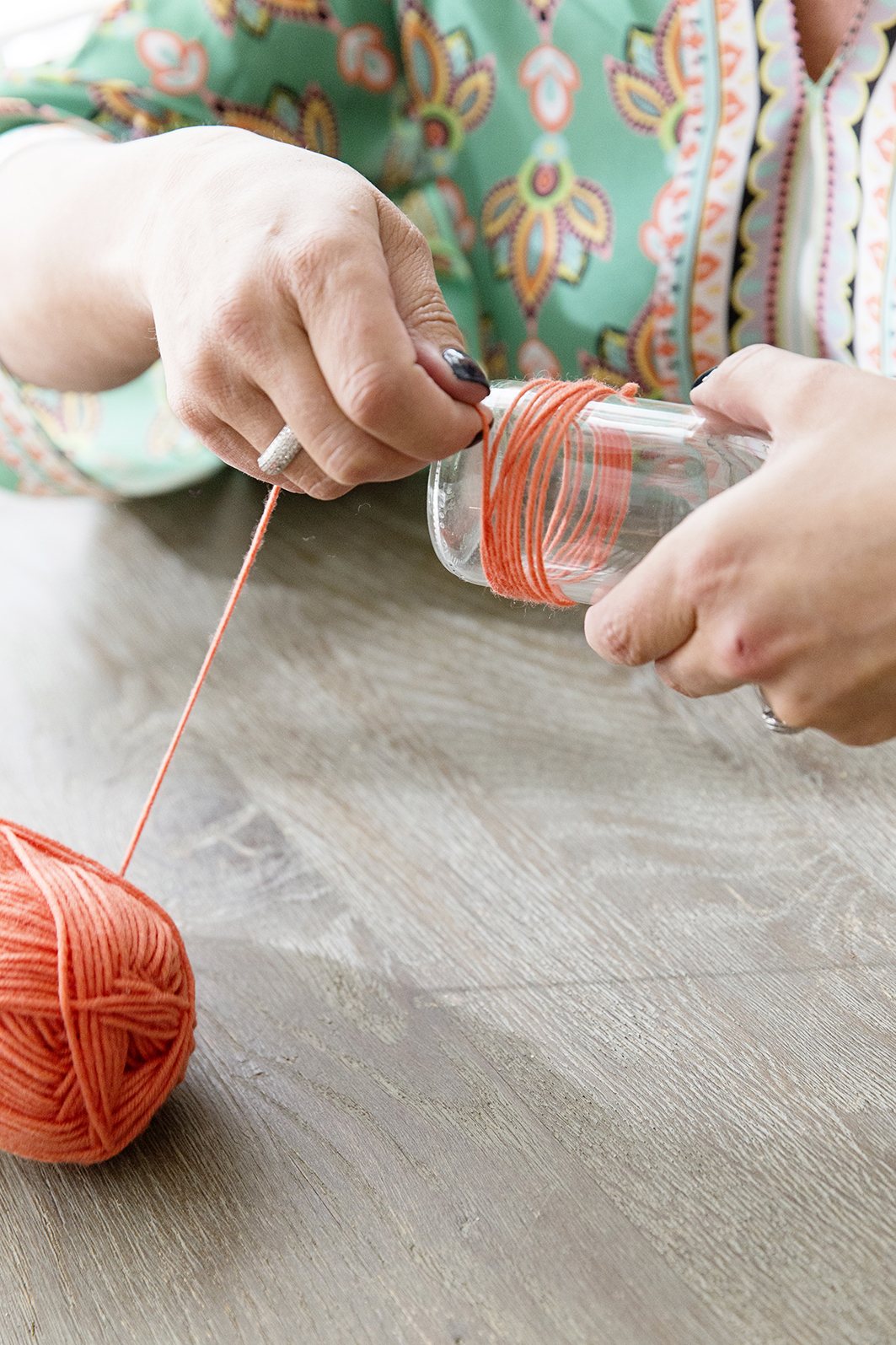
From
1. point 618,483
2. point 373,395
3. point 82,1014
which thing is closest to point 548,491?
point 618,483

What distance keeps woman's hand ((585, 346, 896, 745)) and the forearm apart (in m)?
0.23

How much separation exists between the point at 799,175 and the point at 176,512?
0.44 metres

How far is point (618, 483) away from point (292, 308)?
0.17 m

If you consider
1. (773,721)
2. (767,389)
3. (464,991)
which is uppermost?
(767,389)

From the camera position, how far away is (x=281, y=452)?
1.15 ft

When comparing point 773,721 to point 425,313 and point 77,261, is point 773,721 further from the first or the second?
point 77,261

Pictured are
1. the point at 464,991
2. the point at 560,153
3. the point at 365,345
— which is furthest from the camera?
the point at 560,153

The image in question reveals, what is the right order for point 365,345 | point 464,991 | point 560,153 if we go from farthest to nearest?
point 560,153
point 464,991
point 365,345

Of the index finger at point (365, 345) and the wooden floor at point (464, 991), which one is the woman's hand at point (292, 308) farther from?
the wooden floor at point (464, 991)

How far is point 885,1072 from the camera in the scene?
0.38m

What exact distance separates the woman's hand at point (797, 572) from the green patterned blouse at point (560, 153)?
8.0 inches

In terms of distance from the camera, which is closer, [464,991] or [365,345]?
[365,345]

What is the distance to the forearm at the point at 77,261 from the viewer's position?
16.6 inches

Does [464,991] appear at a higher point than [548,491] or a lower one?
lower
